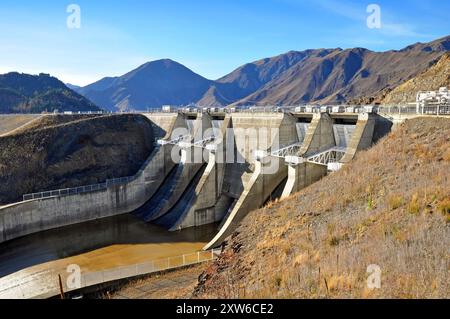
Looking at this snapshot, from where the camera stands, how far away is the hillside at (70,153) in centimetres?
3728

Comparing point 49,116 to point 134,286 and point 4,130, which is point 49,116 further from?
point 134,286

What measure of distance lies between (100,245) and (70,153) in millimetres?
14690

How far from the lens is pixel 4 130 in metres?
52.5

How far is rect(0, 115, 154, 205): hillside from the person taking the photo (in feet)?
122

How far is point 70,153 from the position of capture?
134 ft

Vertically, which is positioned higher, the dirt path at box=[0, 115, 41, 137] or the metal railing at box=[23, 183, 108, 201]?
the dirt path at box=[0, 115, 41, 137]

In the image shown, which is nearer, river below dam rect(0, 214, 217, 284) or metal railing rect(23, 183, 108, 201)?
river below dam rect(0, 214, 217, 284)

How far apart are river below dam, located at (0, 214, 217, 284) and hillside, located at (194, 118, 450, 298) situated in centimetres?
1340

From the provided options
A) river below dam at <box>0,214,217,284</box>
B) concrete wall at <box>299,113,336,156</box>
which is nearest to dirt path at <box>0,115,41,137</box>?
river below dam at <box>0,214,217,284</box>

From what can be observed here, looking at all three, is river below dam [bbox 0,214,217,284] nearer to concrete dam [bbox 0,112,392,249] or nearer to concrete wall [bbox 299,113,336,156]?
concrete dam [bbox 0,112,392,249]

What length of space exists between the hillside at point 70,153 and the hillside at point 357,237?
2715cm

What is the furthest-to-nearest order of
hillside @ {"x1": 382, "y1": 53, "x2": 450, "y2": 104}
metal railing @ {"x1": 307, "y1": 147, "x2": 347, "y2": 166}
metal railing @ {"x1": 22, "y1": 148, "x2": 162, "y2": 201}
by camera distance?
hillside @ {"x1": 382, "y1": 53, "x2": 450, "y2": 104} < metal railing @ {"x1": 22, "y1": 148, "x2": 162, "y2": 201} < metal railing @ {"x1": 307, "y1": 147, "x2": 347, "y2": 166}

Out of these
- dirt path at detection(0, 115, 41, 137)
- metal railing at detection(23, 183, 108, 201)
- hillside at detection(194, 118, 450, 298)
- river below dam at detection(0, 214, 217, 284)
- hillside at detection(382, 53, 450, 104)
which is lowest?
river below dam at detection(0, 214, 217, 284)
